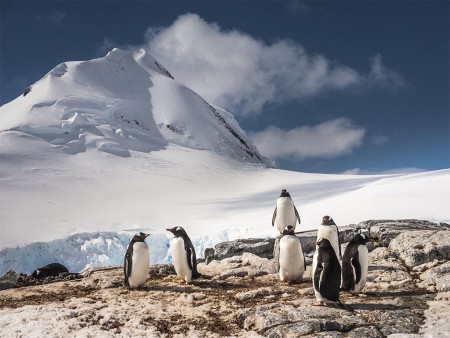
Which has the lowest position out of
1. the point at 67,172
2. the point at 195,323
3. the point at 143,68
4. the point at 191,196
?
the point at 195,323

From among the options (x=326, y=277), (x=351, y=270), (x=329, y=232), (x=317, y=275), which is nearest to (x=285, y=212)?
(x=329, y=232)

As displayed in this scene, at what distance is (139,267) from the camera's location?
8.02 metres

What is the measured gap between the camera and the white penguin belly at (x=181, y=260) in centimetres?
845

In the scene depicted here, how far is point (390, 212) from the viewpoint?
59.5 ft

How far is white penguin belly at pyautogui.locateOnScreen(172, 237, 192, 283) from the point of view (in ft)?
27.7

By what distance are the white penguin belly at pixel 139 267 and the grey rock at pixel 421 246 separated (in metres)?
4.71

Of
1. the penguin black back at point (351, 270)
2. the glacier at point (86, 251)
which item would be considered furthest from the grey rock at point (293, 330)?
the glacier at point (86, 251)

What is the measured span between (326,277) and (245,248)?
5.72 meters

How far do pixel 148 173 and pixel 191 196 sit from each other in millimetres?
9525

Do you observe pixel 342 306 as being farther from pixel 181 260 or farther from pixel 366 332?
pixel 181 260

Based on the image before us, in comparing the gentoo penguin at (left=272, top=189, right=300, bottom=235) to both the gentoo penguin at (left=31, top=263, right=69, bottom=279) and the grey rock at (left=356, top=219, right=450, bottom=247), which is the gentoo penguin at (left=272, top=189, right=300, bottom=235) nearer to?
the grey rock at (left=356, top=219, right=450, bottom=247)

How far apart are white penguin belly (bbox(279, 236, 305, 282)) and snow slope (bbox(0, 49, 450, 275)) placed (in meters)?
10.5

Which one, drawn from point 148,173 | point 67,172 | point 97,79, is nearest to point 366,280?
point 67,172

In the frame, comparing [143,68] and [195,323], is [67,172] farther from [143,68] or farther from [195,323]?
[143,68]
